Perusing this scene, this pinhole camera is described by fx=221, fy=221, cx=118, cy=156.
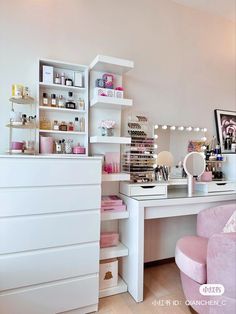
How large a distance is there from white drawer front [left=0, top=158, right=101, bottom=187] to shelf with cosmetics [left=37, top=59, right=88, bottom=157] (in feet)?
1.07

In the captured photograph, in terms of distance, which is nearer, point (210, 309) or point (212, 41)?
point (210, 309)

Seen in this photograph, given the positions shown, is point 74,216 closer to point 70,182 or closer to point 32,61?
point 70,182

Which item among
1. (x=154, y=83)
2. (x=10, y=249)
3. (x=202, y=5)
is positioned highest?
(x=202, y=5)

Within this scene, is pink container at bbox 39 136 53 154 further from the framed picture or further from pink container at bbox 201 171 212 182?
the framed picture

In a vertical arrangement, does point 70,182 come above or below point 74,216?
above

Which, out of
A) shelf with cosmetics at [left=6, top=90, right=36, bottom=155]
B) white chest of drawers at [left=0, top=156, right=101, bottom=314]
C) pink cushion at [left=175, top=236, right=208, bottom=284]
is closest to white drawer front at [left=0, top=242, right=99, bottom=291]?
white chest of drawers at [left=0, top=156, right=101, bottom=314]

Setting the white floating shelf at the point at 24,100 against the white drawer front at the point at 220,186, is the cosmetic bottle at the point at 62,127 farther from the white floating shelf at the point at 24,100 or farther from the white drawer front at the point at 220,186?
the white drawer front at the point at 220,186

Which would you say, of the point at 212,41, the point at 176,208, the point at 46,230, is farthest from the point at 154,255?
the point at 212,41

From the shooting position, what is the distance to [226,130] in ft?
8.61

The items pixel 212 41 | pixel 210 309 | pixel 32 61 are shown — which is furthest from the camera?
pixel 212 41

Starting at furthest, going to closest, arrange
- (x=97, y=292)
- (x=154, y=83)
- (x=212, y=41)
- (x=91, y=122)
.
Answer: (x=212, y=41)
(x=154, y=83)
(x=91, y=122)
(x=97, y=292)

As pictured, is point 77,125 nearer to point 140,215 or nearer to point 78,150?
point 78,150

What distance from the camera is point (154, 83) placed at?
2.27 m

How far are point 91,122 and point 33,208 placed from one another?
2.98 ft
